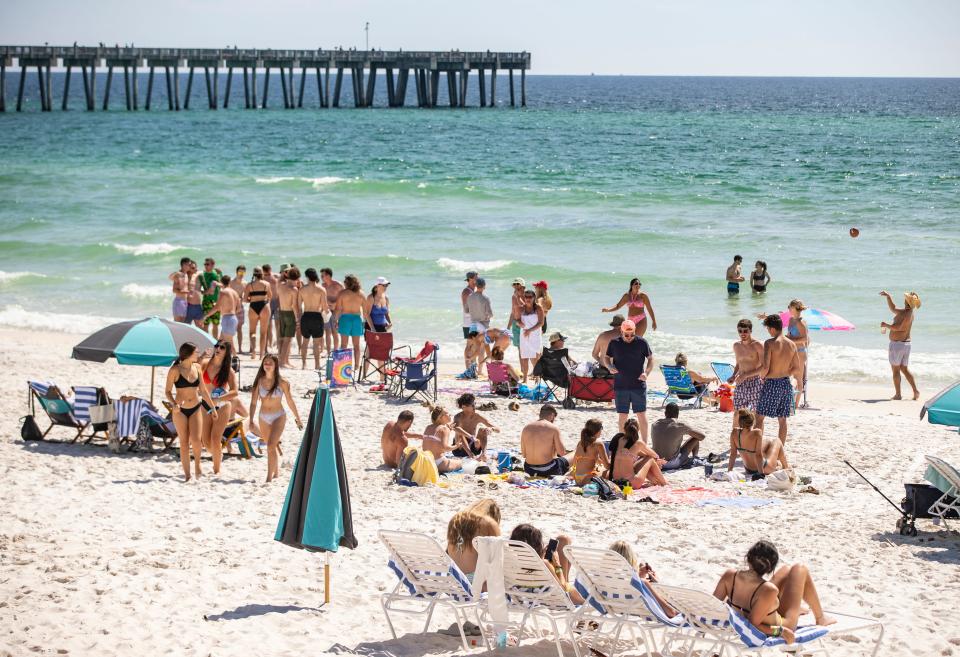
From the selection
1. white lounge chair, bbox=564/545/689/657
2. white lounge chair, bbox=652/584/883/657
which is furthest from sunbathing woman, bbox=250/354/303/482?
white lounge chair, bbox=652/584/883/657

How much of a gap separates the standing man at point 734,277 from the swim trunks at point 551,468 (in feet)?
36.2

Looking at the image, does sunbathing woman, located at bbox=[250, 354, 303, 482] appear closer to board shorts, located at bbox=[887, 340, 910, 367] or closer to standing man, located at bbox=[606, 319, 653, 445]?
standing man, located at bbox=[606, 319, 653, 445]

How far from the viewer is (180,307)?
14.6 metres

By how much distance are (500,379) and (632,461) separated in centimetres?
380

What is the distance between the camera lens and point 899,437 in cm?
1074

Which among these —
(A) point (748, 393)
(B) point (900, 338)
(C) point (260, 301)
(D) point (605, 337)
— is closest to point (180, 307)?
(C) point (260, 301)

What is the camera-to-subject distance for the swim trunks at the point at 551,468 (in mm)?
8945

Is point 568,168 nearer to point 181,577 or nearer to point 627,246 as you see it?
point 627,246

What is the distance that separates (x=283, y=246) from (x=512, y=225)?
6091 millimetres

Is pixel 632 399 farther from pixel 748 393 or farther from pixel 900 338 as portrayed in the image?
pixel 900 338

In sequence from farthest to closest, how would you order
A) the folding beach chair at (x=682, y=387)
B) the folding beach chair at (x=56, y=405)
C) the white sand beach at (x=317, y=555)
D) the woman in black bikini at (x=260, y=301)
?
the woman in black bikini at (x=260, y=301) < the folding beach chair at (x=682, y=387) < the folding beach chair at (x=56, y=405) < the white sand beach at (x=317, y=555)

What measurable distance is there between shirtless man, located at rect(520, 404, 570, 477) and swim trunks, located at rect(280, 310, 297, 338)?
214 inches

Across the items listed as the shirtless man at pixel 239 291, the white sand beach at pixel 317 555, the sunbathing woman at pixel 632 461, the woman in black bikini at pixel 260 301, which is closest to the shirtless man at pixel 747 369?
the white sand beach at pixel 317 555

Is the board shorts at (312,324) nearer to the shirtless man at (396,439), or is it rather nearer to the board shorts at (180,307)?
the board shorts at (180,307)
